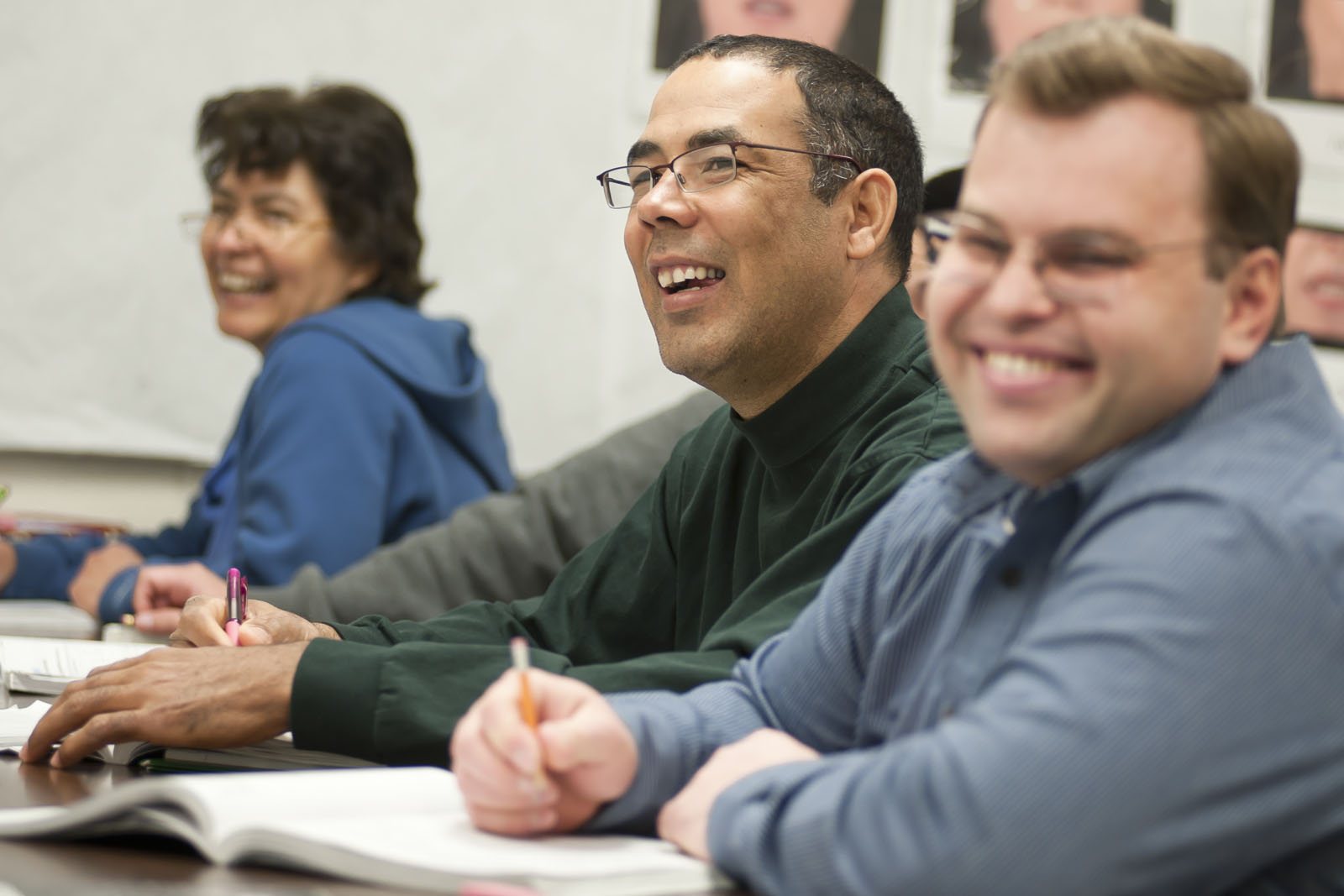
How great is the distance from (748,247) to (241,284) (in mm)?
1601

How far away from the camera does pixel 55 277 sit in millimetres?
3191

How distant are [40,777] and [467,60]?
2460 millimetres

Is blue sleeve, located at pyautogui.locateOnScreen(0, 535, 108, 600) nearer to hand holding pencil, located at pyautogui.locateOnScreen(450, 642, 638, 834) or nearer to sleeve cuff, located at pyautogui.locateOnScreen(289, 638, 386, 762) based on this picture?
sleeve cuff, located at pyautogui.locateOnScreen(289, 638, 386, 762)

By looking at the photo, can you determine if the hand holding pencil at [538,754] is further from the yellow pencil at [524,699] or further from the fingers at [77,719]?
the fingers at [77,719]

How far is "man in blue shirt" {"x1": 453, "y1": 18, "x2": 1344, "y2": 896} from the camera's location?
2.19ft

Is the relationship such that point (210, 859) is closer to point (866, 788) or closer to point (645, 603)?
point (866, 788)

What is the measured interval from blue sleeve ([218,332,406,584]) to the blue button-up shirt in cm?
166

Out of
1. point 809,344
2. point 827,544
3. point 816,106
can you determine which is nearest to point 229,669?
point 827,544

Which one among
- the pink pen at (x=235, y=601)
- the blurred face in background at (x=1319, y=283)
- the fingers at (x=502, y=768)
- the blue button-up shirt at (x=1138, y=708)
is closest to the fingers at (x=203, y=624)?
the pink pen at (x=235, y=601)

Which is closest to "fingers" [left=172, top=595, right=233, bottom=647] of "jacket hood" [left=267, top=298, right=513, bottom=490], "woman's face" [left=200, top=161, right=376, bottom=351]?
"jacket hood" [left=267, top=298, right=513, bottom=490]

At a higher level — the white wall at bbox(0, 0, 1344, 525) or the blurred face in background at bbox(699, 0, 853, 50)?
the blurred face in background at bbox(699, 0, 853, 50)

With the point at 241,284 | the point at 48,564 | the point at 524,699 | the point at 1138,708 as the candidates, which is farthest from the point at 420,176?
the point at 1138,708

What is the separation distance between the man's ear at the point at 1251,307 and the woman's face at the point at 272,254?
2.29 m

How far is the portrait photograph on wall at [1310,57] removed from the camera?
10.5ft
